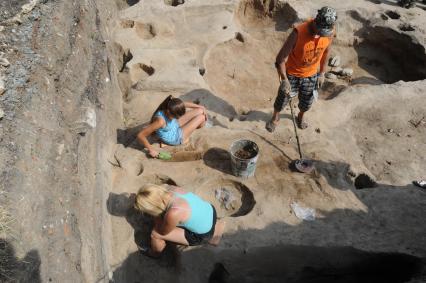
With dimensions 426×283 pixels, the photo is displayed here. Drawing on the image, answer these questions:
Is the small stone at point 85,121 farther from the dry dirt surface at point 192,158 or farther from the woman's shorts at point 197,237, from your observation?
the woman's shorts at point 197,237

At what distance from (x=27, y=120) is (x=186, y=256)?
2.21 meters

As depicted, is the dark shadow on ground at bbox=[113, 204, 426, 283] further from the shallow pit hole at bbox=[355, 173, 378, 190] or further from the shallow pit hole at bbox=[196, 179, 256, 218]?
the shallow pit hole at bbox=[355, 173, 378, 190]

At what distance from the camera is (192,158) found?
16.4 feet

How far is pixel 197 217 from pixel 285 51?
2.36 metres

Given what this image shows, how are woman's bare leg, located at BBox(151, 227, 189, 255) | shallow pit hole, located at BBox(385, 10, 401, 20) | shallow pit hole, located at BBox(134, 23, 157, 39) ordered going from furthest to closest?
1. shallow pit hole, located at BBox(385, 10, 401, 20)
2. shallow pit hole, located at BBox(134, 23, 157, 39)
3. woman's bare leg, located at BBox(151, 227, 189, 255)

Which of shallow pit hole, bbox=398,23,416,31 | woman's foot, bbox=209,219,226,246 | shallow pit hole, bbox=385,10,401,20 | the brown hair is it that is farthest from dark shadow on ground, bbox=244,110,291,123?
shallow pit hole, bbox=385,10,401,20

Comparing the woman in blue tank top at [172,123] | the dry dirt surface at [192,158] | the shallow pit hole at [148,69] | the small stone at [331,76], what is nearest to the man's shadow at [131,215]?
the dry dirt surface at [192,158]

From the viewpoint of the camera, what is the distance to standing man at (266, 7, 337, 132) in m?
4.25

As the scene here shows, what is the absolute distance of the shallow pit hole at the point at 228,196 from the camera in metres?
4.59

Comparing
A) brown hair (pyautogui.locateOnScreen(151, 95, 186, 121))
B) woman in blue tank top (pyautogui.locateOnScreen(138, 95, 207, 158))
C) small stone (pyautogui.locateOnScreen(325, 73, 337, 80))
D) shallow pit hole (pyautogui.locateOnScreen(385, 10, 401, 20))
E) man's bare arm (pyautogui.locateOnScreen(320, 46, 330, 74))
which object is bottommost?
small stone (pyautogui.locateOnScreen(325, 73, 337, 80))

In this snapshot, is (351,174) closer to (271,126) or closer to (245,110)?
(271,126)

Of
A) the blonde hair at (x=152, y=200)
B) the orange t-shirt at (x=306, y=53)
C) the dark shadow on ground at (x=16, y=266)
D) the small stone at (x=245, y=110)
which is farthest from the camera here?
the small stone at (x=245, y=110)

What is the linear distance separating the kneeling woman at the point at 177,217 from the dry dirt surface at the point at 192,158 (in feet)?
0.76

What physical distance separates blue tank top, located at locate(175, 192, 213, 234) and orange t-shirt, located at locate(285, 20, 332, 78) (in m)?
2.25
